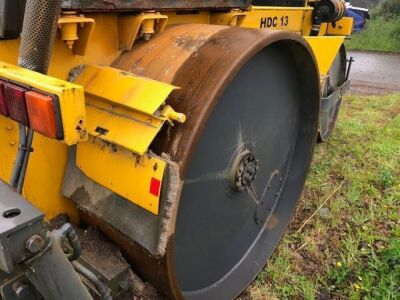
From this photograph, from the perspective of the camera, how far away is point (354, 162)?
364 cm

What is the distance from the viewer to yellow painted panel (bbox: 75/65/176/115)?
4.15 feet

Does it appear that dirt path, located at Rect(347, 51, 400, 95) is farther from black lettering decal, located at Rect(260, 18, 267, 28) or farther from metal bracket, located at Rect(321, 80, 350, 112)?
black lettering decal, located at Rect(260, 18, 267, 28)

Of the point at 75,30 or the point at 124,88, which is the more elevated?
the point at 75,30

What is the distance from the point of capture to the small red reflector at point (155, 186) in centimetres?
129

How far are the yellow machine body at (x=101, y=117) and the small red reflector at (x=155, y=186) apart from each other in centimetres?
1

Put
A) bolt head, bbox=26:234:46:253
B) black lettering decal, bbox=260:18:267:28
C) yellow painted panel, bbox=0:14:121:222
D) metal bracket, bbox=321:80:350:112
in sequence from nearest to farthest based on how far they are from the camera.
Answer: bolt head, bbox=26:234:46:253, yellow painted panel, bbox=0:14:121:222, black lettering decal, bbox=260:18:267:28, metal bracket, bbox=321:80:350:112

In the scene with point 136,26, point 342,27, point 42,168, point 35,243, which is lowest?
point 342,27

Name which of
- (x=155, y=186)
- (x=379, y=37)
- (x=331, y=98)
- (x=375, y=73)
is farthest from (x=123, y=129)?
(x=379, y=37)

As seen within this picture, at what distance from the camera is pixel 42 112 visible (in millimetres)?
1056

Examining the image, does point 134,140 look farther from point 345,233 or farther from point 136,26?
point 345,233

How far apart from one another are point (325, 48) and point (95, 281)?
7.27 feet

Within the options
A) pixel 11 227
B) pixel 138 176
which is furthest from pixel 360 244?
pixel 11 227

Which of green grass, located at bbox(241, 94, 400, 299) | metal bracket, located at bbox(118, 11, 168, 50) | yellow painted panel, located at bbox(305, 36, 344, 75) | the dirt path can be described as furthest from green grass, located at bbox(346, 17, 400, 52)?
metal bracket, located at bbox(118, 11, 168, 50)

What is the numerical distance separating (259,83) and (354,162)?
2.08m
